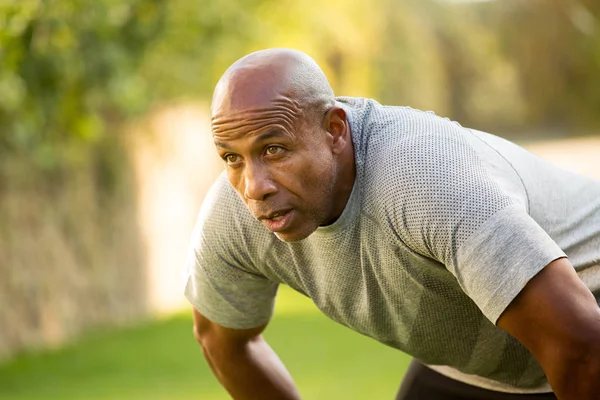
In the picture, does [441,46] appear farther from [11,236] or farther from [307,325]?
[11,236]

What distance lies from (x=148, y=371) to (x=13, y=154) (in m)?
2.43

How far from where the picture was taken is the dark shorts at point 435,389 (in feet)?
10.3

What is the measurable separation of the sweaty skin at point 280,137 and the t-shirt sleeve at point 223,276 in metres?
0.34

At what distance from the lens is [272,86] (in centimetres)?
247

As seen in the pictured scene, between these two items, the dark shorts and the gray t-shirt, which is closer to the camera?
the gray t-shirt

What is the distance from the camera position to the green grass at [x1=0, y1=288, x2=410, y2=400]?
8.51m

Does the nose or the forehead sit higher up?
the forehead

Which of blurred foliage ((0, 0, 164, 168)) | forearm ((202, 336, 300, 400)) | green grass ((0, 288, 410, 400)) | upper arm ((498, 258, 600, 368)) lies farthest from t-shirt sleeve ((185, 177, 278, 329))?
green grass ((0, 288, 410, 400))

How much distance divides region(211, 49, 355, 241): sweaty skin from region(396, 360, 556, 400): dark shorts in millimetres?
927

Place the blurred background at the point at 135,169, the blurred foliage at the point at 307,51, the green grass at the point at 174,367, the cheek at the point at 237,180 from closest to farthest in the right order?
the cheek at the point at 237,180, the blurred foliage at the point at 307,51, the blurred background at the point at 135,169, the green grass at the point at 174,367

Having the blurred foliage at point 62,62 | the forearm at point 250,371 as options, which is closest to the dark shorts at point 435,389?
the forearm at point 250,371

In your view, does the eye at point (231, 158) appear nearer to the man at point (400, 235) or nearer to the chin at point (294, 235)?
the man at point (400, 235)

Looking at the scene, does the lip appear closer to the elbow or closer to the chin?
the chin

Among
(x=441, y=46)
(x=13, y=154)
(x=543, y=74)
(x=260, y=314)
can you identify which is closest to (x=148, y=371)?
(x=13, y=154)
